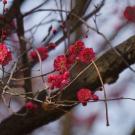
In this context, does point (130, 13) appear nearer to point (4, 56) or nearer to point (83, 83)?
point (83, 83)

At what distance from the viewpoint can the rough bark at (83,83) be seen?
2849 millimetres

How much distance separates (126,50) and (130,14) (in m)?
0.30

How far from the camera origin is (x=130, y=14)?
296cm

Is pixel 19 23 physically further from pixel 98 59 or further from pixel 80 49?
pixel 80 49

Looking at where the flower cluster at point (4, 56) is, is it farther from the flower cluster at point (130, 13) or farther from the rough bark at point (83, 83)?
the flower cluster at point (130, 13)

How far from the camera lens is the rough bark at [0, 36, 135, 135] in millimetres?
2849

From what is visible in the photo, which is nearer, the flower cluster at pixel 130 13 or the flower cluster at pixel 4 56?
the flower cluster at pixel 4 56

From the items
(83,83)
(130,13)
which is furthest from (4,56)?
(130,13)

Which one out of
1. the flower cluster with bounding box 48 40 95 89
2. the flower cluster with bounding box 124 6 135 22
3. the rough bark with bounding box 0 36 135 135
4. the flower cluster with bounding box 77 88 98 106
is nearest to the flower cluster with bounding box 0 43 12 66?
the flower cluster with bounding box 48 40 95 89

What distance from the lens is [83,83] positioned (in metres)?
2.94

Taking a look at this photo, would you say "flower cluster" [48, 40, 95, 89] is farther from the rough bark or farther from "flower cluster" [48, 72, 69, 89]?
the rough bark

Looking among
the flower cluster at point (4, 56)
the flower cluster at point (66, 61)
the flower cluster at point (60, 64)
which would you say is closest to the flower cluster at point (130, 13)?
the flower cluster at point (66, 61)

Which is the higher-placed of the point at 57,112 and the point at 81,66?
the point at 81,66

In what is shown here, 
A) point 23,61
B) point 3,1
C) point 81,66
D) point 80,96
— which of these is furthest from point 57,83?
point 23,61
